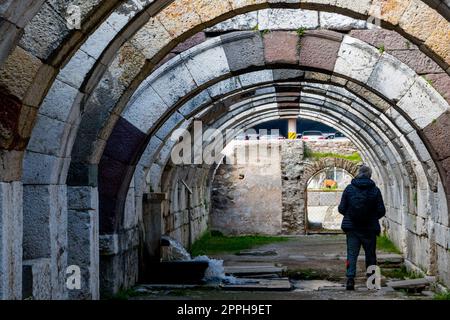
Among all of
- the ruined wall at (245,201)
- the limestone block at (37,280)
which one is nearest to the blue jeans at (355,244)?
the limestone block at (37,280)

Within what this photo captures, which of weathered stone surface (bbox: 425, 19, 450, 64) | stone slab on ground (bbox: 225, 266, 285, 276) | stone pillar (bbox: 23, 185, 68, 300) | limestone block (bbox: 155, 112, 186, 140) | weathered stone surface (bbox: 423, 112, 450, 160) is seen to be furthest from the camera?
stone slab on ground (bbox: 225, 266, 285, 276)

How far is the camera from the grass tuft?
15.4 metres

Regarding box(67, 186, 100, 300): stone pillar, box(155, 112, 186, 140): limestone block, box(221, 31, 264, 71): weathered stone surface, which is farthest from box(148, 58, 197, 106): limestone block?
box(67, 186, 100, 300): stone pillar

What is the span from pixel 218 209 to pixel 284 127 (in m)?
13.9

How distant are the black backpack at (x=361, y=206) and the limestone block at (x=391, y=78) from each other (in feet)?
3.23

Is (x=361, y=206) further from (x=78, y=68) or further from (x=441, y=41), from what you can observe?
(x=78, y=68)

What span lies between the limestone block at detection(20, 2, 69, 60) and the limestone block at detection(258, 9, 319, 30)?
432cm

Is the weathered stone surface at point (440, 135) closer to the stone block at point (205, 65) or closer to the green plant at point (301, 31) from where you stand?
the green plant at point (301, 31)

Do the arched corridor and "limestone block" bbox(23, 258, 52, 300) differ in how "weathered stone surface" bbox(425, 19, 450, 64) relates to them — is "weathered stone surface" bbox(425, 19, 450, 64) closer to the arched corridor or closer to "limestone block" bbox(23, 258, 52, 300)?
the arched corridor

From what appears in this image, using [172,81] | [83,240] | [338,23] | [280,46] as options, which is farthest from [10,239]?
[338,23]

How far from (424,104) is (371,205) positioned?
3.64ft

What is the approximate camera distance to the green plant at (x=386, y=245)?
1396cm

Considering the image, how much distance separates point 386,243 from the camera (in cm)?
1511

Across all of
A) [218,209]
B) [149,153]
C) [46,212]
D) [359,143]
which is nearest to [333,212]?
[218,209]
